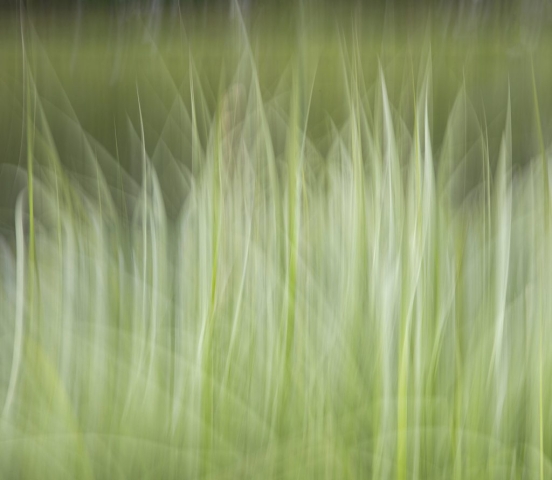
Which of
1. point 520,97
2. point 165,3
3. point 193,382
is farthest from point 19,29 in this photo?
point 520,97

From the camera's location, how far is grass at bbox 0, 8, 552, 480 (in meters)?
0.61

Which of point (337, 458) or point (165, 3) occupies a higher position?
point (165, 3)

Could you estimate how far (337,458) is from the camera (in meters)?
0.61

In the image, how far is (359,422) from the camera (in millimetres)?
616

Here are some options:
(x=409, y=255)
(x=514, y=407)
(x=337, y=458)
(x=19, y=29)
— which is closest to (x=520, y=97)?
(x=409, y=255)

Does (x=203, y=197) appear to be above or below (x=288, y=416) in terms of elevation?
above

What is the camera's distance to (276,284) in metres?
0.63

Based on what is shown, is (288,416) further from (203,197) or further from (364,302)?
(203,197)

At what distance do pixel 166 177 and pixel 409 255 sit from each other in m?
0.29

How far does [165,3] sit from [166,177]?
8.1 inches

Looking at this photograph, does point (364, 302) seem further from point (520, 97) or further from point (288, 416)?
point (520, 97)

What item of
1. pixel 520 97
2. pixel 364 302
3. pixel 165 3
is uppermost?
pixel 165 3

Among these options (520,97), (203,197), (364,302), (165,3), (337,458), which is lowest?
(337,458)

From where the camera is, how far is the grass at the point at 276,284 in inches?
24.1
